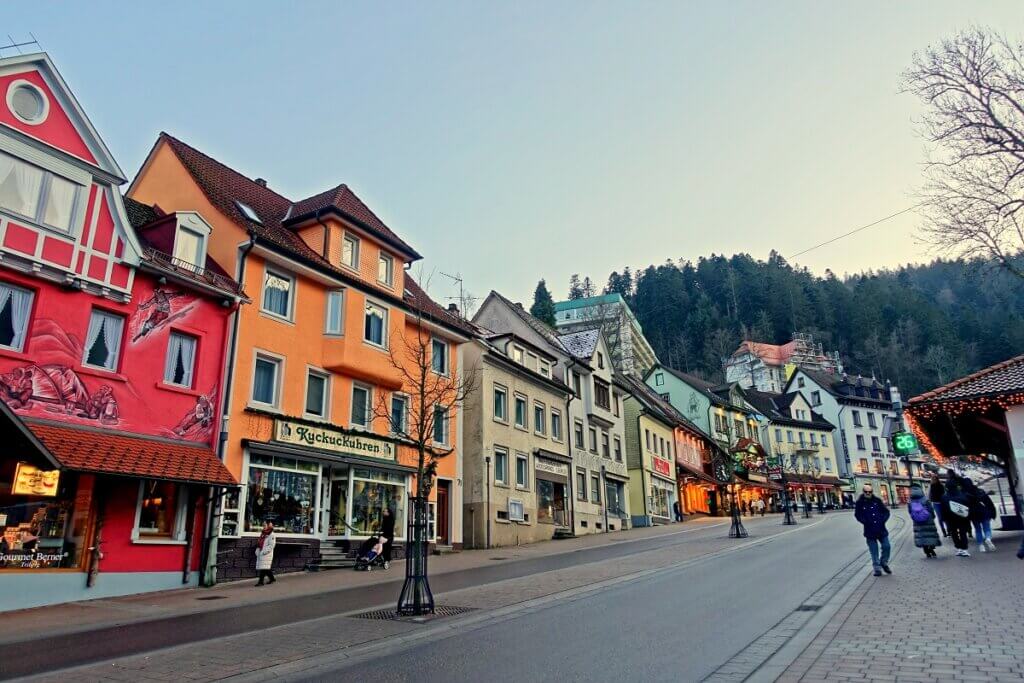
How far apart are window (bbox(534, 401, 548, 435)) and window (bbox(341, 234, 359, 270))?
13.6 metres

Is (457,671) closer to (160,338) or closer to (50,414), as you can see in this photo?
(50,414)

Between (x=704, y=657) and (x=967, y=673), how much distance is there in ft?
8.14

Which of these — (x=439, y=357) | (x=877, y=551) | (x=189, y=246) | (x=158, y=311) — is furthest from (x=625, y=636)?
(x=439, y=357)

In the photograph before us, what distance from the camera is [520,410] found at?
3334 centimetres

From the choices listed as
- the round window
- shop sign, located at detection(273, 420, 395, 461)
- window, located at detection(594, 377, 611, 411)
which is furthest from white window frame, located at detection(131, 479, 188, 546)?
window, located at detection(594, 377, 611, 411)

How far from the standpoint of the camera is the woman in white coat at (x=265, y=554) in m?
17.4

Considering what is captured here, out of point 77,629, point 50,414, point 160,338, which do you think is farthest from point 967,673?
point 160,338

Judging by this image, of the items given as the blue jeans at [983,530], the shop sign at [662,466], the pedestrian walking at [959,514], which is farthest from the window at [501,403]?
the shop sign at [662,466]

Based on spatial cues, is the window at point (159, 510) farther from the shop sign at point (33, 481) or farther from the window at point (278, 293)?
the window at point (278, 293)

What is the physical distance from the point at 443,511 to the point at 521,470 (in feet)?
19.8

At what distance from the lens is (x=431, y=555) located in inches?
981

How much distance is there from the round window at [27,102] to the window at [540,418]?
23861 millimetres

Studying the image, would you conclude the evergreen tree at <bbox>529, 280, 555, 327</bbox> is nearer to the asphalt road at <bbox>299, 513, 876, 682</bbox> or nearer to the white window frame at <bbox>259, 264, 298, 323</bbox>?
the white window frame at <bbox>259, 264, 298, 323</bbox>

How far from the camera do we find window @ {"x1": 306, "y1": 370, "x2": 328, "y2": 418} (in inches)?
Result: 865
